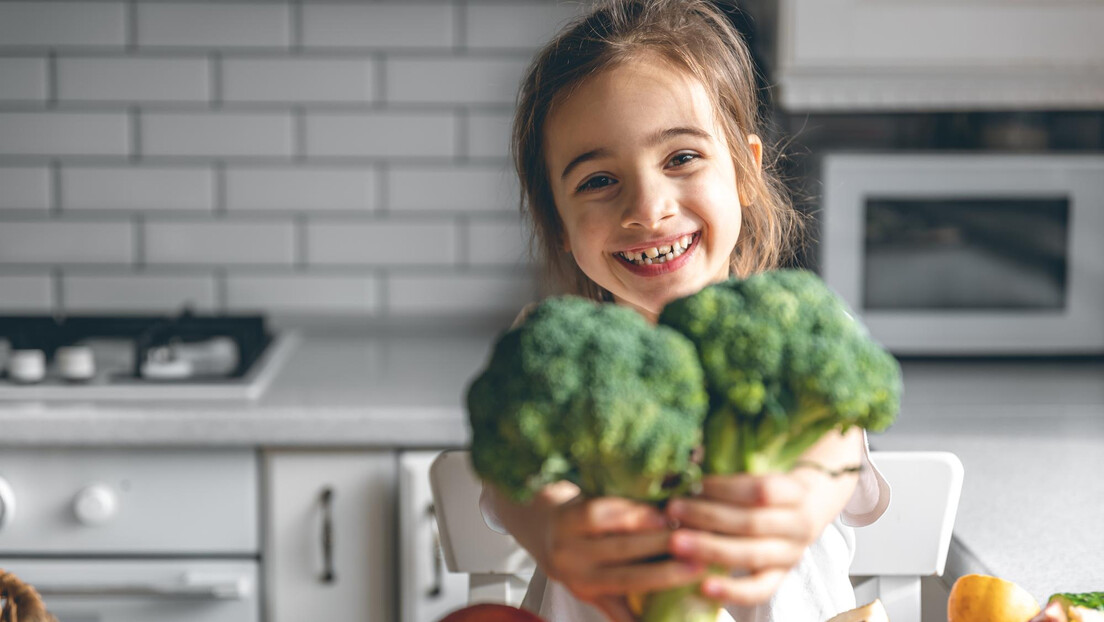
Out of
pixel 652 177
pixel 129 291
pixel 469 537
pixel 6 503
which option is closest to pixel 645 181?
pixel 652 177

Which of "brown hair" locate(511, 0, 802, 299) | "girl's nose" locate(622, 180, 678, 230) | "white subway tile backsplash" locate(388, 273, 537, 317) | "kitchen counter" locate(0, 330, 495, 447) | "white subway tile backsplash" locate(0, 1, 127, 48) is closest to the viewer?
"girl's nose" locate(622, 180, 678, 230)

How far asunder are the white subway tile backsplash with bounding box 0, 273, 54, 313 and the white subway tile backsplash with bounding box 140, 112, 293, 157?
0.30m

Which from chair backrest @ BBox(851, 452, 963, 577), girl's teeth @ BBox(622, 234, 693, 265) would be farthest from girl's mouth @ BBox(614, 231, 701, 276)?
chair backrest @ BBox(851, 452, 963, 577)

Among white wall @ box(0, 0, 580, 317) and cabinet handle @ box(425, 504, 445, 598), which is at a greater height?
white wall @ box(0, 0, 580, 317)

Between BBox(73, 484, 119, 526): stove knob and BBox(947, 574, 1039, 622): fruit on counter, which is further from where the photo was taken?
BBox(73, 484, 119, 526): stove knob

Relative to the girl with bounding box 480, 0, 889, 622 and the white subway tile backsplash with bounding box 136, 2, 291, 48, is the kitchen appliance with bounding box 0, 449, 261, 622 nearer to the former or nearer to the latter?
the girl with bounding box 480, 0, 889, 622

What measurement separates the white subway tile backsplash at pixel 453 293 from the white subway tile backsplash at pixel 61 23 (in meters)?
0.65

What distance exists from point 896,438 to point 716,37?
589 millimetres

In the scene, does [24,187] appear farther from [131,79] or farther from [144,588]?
[144,588]

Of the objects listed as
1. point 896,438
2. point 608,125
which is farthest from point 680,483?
point 896,438

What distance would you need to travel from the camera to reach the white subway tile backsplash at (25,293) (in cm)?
186

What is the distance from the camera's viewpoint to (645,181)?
2.73 ft

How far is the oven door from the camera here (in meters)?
1.36

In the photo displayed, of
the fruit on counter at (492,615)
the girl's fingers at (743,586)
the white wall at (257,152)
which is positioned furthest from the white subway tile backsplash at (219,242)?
the girl's fingers at (743,586)
